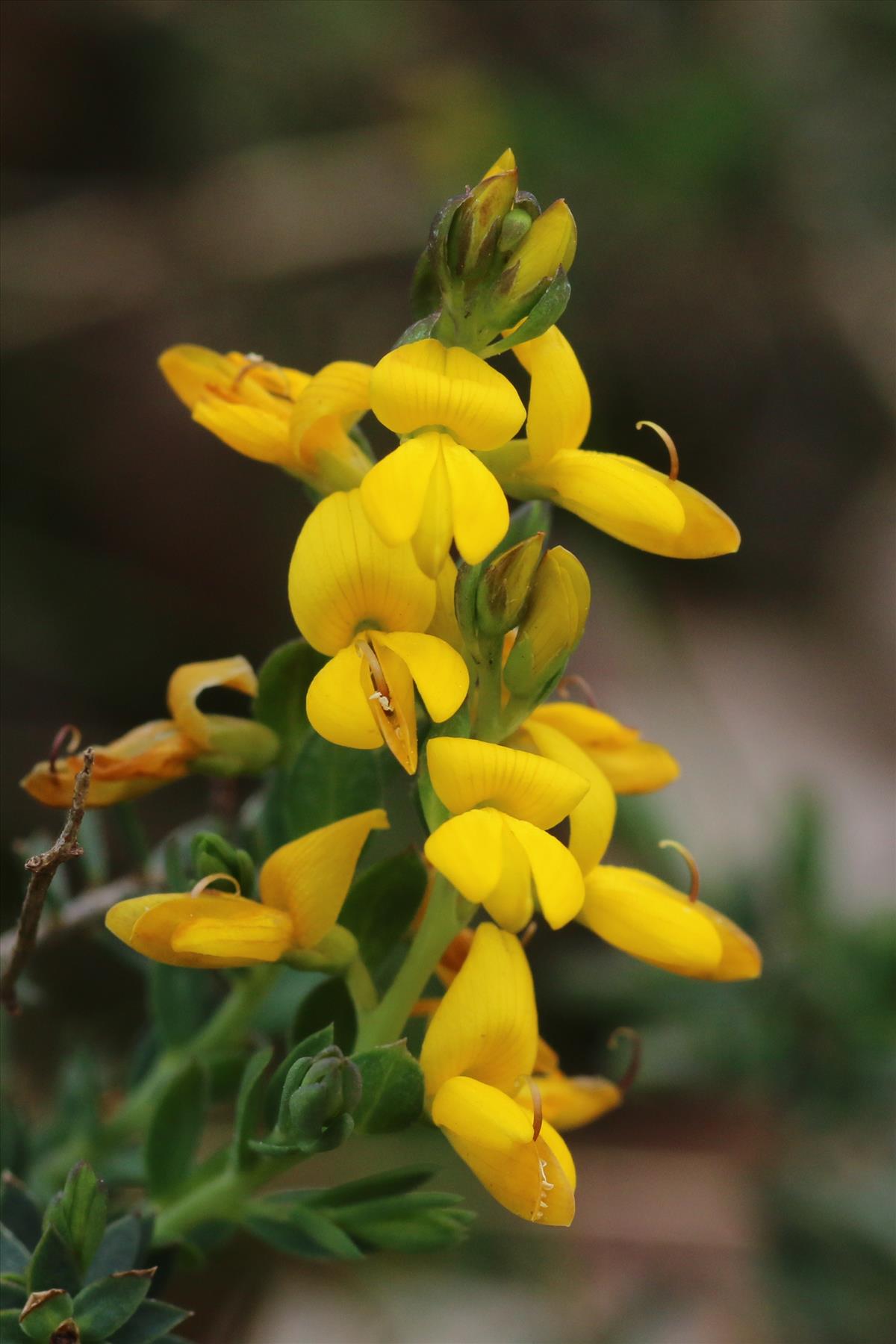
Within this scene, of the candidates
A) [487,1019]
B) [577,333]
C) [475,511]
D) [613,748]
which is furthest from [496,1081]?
[577,333]

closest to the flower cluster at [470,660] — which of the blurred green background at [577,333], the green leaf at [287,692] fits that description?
the green leaf at [287,692]

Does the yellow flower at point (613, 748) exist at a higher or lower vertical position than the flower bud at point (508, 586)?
lower

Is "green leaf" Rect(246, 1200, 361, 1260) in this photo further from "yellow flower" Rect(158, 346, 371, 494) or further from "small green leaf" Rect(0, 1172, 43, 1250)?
"yellow flower" Rect(158, 346, 371, 494)

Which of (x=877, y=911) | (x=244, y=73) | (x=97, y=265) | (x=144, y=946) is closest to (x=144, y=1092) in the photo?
(x=144, y=946)

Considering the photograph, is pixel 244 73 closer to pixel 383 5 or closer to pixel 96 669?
pixel 383 5

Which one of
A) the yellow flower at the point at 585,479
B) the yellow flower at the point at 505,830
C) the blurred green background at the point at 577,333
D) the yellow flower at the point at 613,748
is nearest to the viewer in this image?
the yellow flower at the point at 505,830

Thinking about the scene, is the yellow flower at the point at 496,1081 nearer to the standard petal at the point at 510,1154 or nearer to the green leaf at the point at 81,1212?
the standard petal at the point at 510,1154

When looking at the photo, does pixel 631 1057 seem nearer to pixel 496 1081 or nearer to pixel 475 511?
pixel 496 1081
